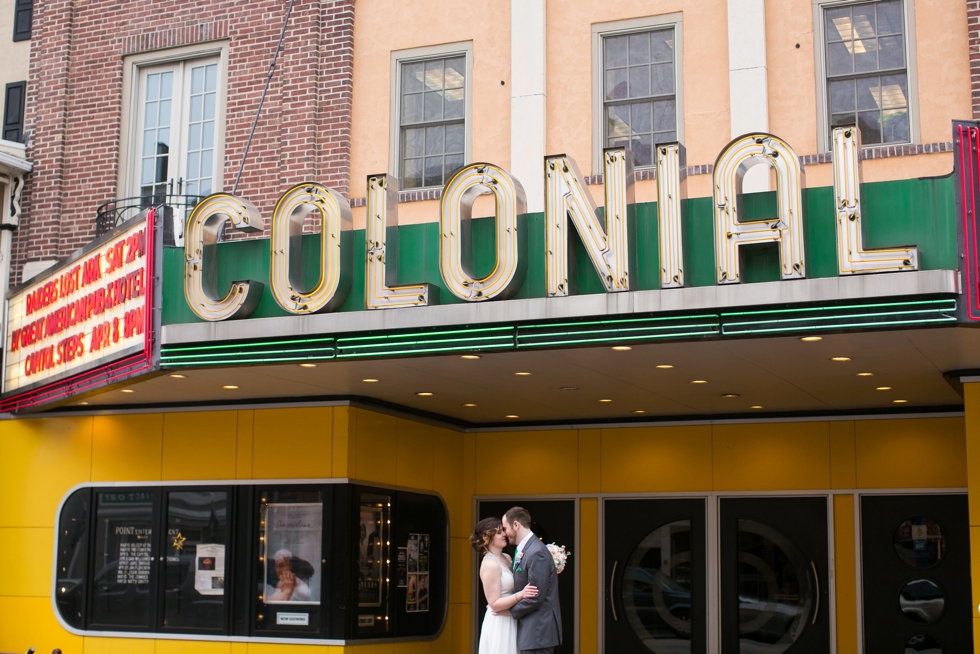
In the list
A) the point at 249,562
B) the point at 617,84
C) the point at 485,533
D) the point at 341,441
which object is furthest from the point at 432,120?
the point at 485,533

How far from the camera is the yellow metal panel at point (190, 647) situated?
13477 mm

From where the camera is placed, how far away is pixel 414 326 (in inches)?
398

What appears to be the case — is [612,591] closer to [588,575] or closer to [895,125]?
[588,575]

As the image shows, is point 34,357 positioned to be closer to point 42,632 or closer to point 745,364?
point 42,632

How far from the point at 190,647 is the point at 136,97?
7667 millimetres

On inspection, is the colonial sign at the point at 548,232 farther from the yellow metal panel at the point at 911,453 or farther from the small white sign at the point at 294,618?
the yellow metal panel at the point at 911,453

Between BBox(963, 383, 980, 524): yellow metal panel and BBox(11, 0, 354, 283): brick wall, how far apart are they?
791 cm

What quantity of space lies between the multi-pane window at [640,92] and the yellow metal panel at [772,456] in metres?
3.75

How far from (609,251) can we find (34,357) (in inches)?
318

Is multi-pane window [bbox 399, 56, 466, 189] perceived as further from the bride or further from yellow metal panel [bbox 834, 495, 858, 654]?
yellow metal panel [bbox 834, 495, 858, 654]

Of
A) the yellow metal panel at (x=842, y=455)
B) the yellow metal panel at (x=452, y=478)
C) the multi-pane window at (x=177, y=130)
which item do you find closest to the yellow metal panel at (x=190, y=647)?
the yellow metal panel at (x=452, y=478)

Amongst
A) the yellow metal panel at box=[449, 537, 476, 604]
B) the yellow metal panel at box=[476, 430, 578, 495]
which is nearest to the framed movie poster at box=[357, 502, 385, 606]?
the yellow metal panel at box=[449, 537, 476, 604]

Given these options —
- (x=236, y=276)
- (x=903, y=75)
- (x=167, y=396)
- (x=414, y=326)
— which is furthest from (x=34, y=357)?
(x=903, y=75)

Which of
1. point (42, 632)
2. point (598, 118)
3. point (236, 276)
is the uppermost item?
point (598, 118)
